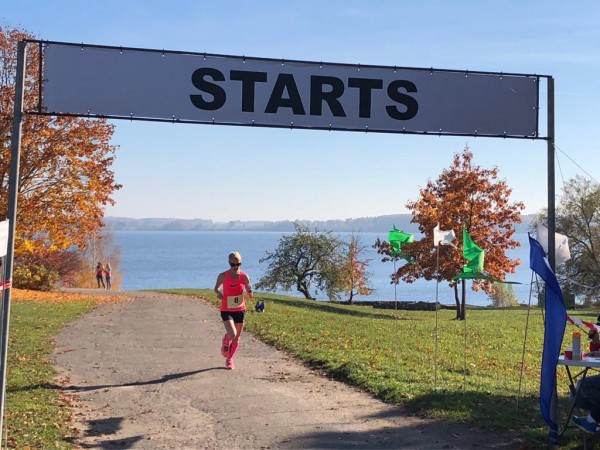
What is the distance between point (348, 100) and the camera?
8.51 m

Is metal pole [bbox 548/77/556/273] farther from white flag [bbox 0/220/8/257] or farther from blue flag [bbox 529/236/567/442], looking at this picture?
white flag [bbox 0/220/8/257]

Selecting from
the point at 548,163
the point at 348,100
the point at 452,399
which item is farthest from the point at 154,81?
the point at 452,399

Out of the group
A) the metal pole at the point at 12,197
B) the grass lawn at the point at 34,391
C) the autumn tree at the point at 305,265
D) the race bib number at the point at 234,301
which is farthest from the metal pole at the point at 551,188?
the autumn tree at the point at 305,265

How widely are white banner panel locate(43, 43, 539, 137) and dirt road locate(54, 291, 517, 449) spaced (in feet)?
11.1

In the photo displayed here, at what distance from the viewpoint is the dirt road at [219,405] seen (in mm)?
7496

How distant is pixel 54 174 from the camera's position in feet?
94.6

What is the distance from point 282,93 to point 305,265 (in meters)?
40.0

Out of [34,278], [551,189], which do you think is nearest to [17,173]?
[551,189]

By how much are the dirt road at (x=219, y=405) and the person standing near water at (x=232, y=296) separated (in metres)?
0.58

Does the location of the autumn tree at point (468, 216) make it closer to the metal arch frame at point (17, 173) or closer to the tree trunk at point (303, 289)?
the tree trunk at point (303, 289)

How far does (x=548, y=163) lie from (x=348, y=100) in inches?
94.8

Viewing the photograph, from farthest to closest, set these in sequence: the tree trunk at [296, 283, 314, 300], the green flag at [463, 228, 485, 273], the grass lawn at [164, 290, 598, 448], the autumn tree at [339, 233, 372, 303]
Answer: the tree trunk at [296, 283, 314, 300] < the autumn tree at [339, 233, 372, 303] < the green flag at [463, 228, 485, 273] < the grass lawn at [164, 290, 598, 448]

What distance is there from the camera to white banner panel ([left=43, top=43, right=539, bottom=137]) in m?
8.07

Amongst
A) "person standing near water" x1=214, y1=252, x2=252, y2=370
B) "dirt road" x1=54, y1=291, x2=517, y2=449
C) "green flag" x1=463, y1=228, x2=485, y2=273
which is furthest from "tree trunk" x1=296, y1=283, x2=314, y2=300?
"green flag" x1=463, y1=228, x2=485, y2=273
